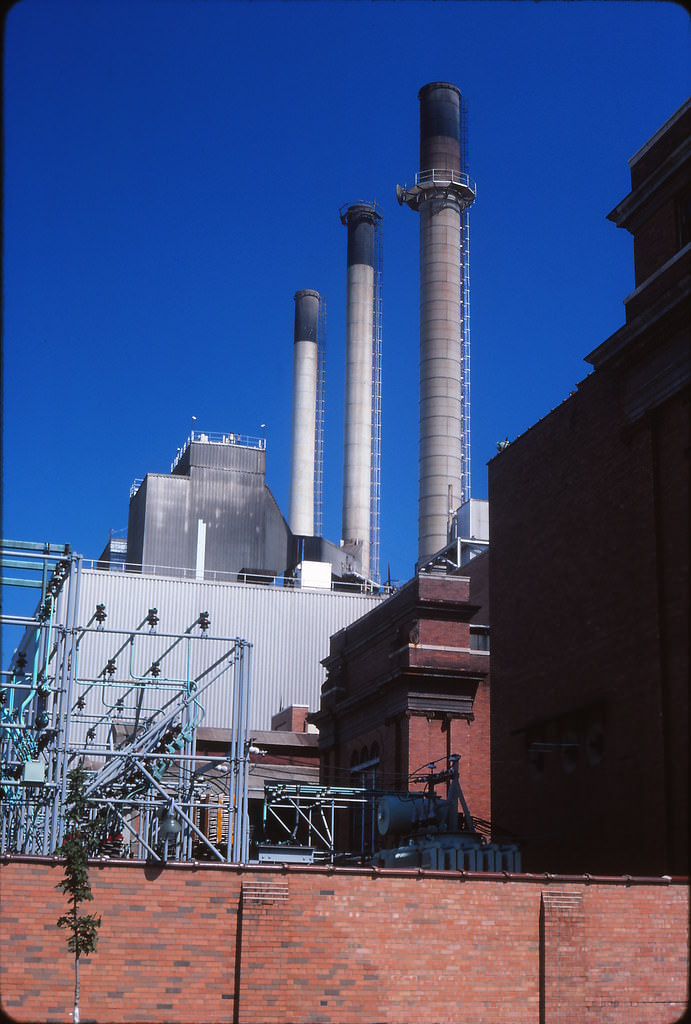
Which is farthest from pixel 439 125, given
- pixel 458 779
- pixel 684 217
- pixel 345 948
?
pixel 345 948

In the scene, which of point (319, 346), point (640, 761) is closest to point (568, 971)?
point (640, 761)

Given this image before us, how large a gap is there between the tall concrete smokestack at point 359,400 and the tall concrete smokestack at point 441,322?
10.6 metres

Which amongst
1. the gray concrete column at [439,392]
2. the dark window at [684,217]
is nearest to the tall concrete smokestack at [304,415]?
the gray concrete column at [439,392]

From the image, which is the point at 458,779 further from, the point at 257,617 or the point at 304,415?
the point at 304,415

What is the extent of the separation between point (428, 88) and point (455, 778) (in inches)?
2056

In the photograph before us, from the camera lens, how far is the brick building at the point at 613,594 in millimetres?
24609

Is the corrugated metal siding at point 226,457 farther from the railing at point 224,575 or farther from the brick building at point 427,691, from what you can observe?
the brick building at point 427,691

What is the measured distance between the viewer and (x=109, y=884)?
62.9 feet

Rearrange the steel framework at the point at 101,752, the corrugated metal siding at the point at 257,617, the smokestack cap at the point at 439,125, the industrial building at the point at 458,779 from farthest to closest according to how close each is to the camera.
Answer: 1. the smokestack cap at the point at 439,125
2. the corrugated metal siding at the point at 257,617
3. the steel framework at the point at 101,752
4. the industrial building at the point at 458,779

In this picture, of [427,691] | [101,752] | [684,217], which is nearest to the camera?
[101,752]

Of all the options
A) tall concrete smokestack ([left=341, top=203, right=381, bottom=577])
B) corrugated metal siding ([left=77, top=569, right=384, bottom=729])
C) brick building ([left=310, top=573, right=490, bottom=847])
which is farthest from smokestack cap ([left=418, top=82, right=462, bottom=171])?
brick building ([left=310, top=573, right=490, bottom=847])

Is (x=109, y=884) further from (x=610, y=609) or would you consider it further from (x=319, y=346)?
(x=319, y=346)

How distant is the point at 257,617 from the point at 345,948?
1619 inches

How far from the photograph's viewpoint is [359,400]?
8238cm
